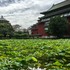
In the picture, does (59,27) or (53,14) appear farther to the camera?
(53,14)

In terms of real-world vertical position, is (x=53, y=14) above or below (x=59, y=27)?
above

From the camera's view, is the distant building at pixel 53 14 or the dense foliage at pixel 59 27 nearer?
the dense foliage at pixel 59 27

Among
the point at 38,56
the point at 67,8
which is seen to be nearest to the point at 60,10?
the point at 67,8

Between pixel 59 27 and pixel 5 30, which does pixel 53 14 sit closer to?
pixel 59 27

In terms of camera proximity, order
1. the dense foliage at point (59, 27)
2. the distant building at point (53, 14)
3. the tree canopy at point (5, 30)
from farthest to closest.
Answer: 1. the tree canopy at point (5, 30)
2. the distant building at point (53, 14)
3. the dense foliage at point (59, 27)

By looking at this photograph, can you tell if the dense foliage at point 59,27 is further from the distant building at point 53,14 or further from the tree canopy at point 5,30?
the tree canopy at point 5,30

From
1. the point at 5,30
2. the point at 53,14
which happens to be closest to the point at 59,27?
the point at 53,14

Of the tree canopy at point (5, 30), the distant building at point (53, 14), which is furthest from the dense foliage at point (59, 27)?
the tree canopy at point (5, 30)

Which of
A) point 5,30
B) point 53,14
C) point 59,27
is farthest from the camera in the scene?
point 5,30

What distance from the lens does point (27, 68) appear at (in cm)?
332

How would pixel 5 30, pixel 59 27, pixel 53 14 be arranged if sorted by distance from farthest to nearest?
pixel 5 30 → pixel 53 14 → pixel 59 27

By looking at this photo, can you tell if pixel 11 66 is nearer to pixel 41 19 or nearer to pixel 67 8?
pixel 67 8

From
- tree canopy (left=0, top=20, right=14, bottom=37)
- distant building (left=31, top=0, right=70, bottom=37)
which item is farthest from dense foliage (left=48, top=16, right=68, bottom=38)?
tree canopy (left=0, top=20, right=14, bottom=37)

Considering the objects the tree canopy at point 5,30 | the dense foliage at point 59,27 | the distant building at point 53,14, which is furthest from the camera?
the tree canopy at point 5,30
